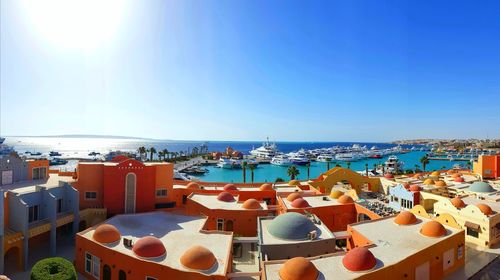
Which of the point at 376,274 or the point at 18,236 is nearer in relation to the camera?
the point at 376,274

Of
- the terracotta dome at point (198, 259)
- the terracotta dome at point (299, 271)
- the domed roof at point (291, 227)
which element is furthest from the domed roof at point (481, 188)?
the terracotta dome at point (198, 259)

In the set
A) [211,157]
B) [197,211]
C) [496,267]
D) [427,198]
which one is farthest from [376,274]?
[211,157]

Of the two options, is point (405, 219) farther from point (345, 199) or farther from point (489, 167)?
point (489, 167)

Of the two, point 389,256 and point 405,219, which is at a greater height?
point 405,219

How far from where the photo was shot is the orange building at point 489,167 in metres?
47.4

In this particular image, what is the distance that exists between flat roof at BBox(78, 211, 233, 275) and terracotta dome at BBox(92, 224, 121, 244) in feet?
1.52

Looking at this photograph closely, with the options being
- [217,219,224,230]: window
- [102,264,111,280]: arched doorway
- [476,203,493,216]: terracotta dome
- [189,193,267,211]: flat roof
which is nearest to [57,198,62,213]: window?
[102,264,111,280]: arched doorway

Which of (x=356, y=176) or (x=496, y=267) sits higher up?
(x=356, y=176)

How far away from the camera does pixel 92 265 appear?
863 inches

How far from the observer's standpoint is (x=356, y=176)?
44.8 m

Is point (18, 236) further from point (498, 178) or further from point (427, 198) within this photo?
point (498, 178)

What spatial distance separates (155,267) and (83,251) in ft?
25.7

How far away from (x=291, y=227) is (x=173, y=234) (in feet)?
31.4

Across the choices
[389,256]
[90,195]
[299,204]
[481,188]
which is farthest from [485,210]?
[90,195]
